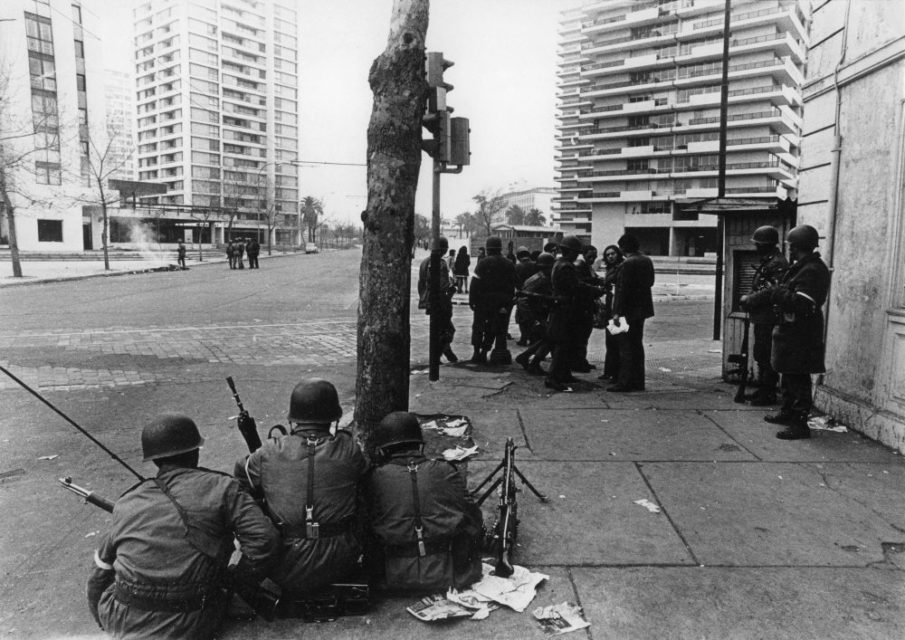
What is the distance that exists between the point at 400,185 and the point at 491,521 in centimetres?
234

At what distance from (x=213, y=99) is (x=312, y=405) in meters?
114

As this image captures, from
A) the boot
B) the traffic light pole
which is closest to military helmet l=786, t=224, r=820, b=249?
the boot

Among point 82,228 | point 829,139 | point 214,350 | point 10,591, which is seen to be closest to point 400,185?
point 10,591

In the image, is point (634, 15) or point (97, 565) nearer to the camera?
point (97, 565)

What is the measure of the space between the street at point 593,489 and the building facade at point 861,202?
1.85ft

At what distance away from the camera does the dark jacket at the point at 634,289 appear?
740 centimetres

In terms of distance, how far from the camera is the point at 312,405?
3252 mm

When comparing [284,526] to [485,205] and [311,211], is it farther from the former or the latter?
[311,211]

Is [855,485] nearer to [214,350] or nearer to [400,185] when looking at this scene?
[400,185]

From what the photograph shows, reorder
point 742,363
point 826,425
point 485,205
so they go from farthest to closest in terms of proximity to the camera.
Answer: point 485,205 < point 742,363 < point 826,425

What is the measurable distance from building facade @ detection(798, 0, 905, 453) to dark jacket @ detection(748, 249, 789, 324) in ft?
1.48

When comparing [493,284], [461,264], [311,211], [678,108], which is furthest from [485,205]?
[493,284]

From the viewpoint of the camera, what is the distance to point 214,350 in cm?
1065

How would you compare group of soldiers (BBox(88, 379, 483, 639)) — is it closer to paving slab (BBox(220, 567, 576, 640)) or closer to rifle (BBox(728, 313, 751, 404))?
paving slab (BBox(220, 567, 576, 640))
